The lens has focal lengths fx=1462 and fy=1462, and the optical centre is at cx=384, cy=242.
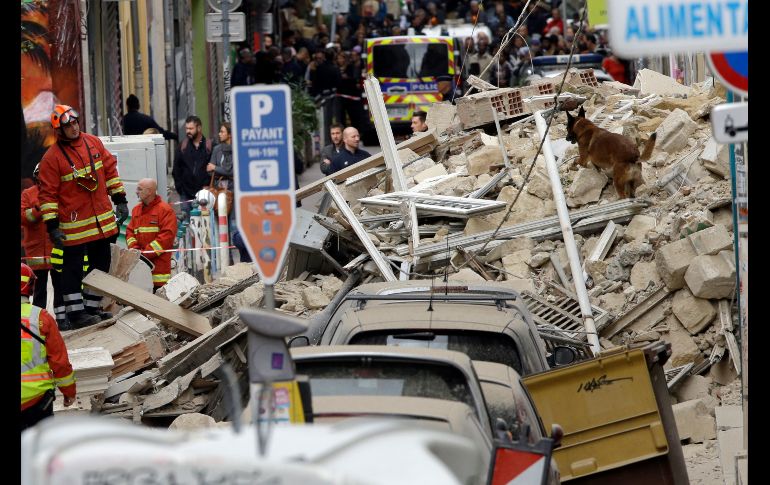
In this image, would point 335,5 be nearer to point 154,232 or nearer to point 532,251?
point 154,232

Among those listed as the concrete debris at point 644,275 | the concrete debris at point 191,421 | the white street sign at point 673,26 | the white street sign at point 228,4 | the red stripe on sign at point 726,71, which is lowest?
the concrete debris at point 191,421

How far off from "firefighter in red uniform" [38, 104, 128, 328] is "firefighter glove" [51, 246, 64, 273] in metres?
0.02

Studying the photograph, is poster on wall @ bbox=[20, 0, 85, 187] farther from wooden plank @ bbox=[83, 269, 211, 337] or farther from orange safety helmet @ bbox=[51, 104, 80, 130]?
wooden plank @ bbox=[83, 269, 211, 337]

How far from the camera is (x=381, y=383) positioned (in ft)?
24.6

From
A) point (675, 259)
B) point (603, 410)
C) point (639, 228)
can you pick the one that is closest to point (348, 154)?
point (639, 228)

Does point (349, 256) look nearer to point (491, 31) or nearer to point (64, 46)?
point (64, 46)

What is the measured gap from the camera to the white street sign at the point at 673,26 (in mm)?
6348

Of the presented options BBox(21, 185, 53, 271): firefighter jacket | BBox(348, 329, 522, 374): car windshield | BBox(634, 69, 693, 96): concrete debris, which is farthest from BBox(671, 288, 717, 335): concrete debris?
BBox(634, 69, 693, 96): concrete debris

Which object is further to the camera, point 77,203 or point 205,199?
point 205,199

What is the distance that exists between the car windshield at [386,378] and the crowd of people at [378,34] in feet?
69.8

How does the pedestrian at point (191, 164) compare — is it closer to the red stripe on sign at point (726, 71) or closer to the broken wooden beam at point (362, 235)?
the broken wooden beam at point (362, 235)

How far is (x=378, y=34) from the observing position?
46.3m

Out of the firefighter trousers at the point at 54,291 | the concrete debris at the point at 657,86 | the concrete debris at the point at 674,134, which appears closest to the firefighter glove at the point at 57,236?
the firefighter trousers at the point at 54,291

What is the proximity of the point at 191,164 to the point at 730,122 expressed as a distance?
15.5 m
